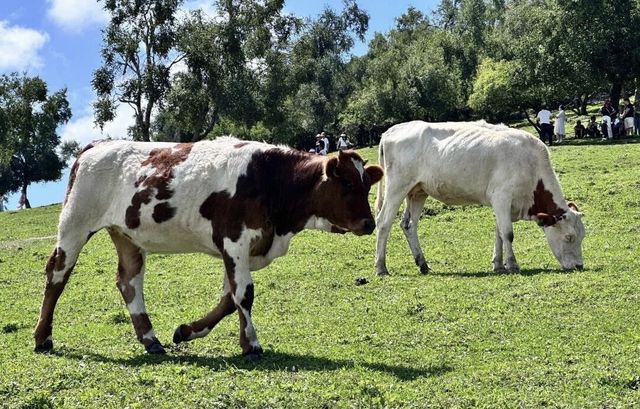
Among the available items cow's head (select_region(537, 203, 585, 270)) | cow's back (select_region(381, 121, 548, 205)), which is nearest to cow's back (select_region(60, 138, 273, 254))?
cow's back (select_region(381, 121, 548, 205))

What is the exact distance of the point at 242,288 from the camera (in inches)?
370

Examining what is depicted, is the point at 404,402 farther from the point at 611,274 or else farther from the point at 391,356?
the point at 611,274

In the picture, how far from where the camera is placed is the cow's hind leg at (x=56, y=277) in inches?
414

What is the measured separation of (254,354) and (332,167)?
230 cm

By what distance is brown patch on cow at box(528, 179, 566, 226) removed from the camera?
15.7 meters

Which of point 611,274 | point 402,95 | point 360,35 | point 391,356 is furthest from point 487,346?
point 360,35

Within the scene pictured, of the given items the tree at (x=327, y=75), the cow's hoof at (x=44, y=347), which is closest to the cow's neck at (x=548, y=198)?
the cow's hoof at (x=44, y=347)

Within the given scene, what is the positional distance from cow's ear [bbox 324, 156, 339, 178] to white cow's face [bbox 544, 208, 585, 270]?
724 cm

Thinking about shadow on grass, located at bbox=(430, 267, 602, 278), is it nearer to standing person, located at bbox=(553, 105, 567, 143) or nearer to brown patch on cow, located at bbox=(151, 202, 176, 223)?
brown patch on cow, located at bbox=(151, 202, 176, 223)

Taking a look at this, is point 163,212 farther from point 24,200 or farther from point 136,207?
point 24,200

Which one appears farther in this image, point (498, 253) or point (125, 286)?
point (498, 253)

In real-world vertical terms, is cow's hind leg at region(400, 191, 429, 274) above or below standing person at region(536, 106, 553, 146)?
below

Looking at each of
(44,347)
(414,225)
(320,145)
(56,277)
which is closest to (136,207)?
(56,277)

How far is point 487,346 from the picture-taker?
9.69 m
